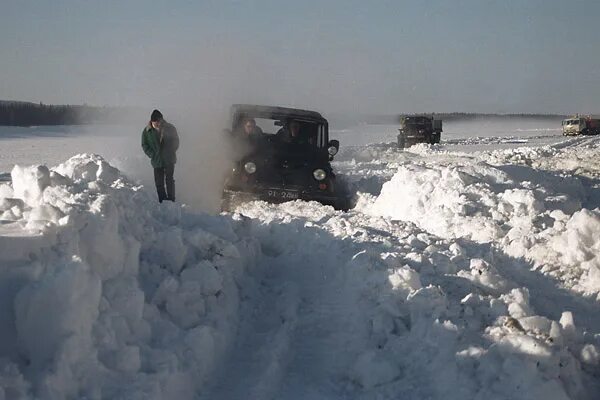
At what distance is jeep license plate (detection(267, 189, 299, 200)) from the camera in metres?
10.3

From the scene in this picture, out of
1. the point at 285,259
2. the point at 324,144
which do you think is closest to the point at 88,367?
the point at 285,259

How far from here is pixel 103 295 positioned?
3.91m

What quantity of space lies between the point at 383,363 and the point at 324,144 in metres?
7.50

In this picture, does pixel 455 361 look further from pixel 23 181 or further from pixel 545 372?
pixel 23 181

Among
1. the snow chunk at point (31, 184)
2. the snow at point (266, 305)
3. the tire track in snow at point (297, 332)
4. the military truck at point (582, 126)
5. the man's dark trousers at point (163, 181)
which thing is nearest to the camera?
the snow at point (266, 305)

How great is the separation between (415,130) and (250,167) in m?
26.5

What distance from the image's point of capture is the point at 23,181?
15.9 feet

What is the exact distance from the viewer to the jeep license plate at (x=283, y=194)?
10.3m

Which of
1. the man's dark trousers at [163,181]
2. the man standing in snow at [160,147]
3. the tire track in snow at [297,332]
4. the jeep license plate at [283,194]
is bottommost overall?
the tire track in snow at [297,332]

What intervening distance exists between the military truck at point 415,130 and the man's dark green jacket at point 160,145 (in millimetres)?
26583

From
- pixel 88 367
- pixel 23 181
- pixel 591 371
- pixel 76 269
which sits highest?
pixel 23 181

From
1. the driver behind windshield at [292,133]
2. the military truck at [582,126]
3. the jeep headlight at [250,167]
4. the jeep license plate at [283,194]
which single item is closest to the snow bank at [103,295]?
the jeep license plate at [283,194]

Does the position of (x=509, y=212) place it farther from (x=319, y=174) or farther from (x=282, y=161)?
(x=282, y=161)

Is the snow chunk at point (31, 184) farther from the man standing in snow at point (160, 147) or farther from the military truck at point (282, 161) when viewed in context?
the military truck at point (282, 161)
